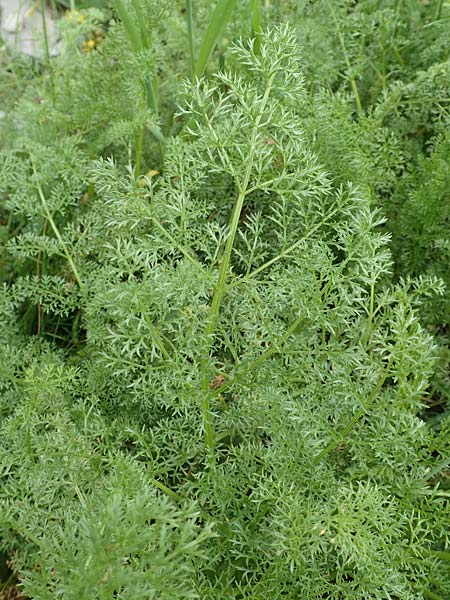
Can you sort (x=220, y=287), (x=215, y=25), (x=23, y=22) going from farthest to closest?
(x=23, y=22), (x=215, y=25), (x=220, y=287)

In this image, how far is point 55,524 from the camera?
1.20 m

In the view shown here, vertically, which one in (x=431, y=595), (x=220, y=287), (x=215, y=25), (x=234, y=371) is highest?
(x=215, y=25)

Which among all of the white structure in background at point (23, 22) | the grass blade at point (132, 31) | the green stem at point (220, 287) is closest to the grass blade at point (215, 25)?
the grass blade at point (132, 31)

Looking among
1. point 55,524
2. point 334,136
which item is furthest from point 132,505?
point 334,136

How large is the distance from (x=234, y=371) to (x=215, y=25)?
873mm

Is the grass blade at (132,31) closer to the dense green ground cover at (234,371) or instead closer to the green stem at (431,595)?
the dense green ground cover at (234,371)

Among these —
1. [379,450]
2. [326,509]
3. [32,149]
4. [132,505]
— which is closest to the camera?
[132,505]

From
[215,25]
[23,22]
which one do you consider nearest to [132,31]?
[215,25]

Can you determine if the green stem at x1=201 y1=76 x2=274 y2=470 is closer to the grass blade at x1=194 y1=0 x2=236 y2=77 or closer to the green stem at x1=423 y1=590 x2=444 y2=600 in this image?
the green stem at x1=423 y1=590 x2=444 y2=600

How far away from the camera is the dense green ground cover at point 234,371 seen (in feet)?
3.56

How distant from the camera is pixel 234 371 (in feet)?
3.96

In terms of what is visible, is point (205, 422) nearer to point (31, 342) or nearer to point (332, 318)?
point (332, 318)

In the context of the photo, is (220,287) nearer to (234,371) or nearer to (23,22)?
(234,371)

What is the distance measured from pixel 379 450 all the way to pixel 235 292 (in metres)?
0.38
